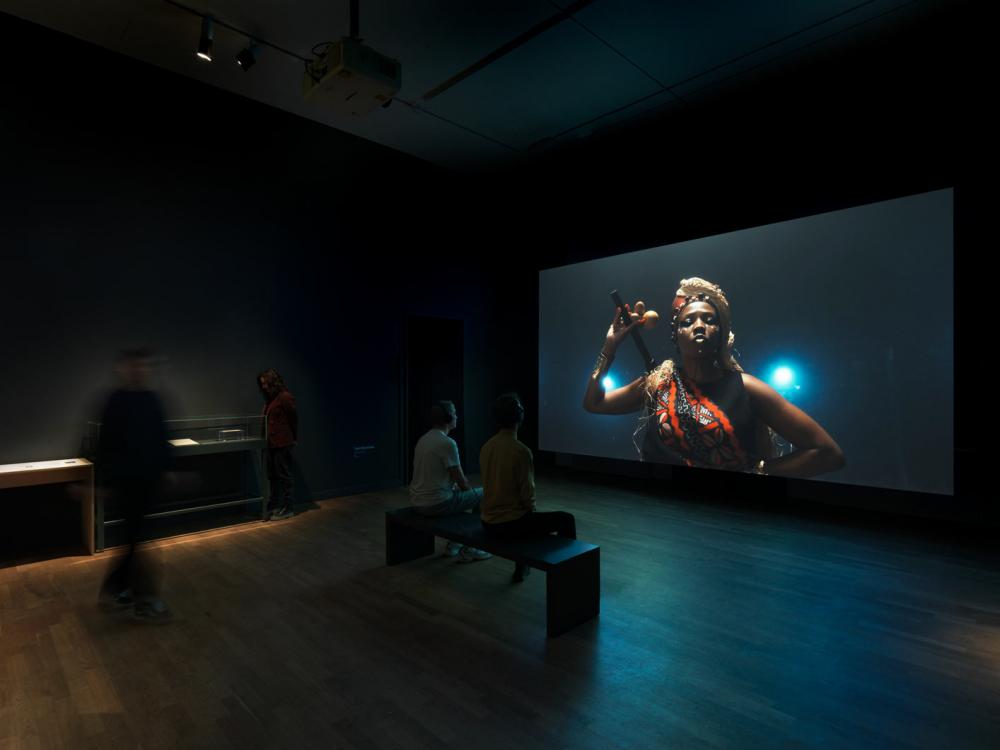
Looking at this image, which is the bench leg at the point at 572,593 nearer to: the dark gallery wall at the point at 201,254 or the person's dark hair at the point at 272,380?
the person's dark hair at the point at 272,380

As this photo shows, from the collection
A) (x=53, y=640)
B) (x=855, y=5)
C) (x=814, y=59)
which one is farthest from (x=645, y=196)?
(x=53, y=640)

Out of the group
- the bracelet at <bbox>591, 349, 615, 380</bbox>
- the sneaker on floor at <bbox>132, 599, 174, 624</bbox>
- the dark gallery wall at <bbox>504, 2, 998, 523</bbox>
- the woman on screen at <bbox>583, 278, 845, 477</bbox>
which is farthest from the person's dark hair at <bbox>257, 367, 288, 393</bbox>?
the dark gallery wall at <bbox>504, 2, 998, 523</bbox>

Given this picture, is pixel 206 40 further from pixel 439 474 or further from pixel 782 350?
pixel 782 350

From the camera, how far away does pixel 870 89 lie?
4.87 metres

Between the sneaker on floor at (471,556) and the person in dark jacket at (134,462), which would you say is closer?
the person in dark jacket at (134,462)

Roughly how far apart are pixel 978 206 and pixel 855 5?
6.46 feet

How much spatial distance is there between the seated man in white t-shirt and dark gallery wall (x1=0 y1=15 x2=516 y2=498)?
8.64ft

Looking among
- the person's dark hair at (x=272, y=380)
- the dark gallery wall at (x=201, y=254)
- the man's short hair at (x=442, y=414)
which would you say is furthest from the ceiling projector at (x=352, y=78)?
the person's dark hair at (x=272, y=380)

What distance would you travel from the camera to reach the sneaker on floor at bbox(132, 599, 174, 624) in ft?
9.89

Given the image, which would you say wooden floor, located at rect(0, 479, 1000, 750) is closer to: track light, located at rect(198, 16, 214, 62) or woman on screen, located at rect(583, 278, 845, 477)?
woman on screen, located at rect(583, 278, 845, 477)

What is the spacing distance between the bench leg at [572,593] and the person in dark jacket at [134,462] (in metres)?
2.19

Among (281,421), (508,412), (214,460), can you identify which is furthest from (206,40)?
(508,412)

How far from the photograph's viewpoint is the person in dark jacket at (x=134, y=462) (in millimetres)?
2973

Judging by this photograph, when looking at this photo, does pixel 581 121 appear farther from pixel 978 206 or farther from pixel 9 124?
pixel 9 124
